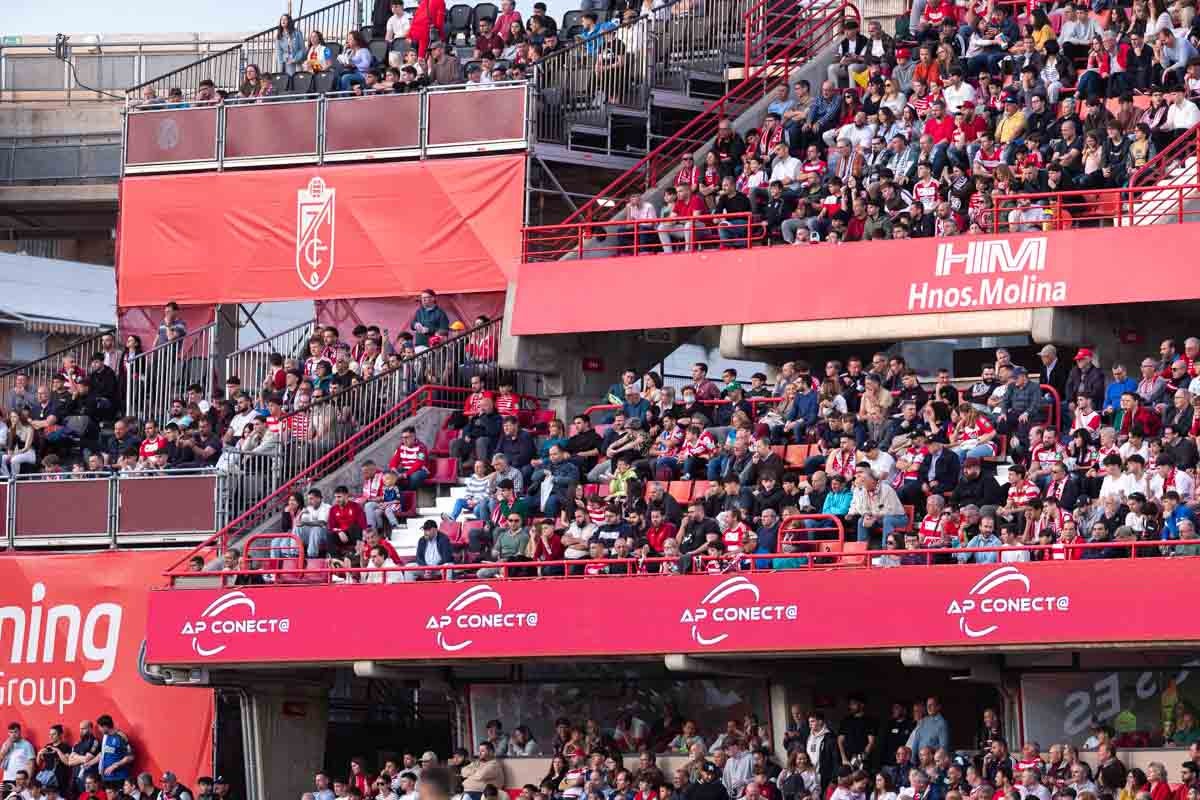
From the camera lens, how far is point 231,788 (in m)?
31.4

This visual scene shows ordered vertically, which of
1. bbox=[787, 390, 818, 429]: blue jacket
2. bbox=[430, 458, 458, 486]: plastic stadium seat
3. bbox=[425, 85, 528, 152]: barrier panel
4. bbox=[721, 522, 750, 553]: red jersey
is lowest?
bbox=[721, 522, 750, 553]: red jersey

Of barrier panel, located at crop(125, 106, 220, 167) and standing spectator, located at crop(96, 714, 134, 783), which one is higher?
barrier panel, located at crop(125, 106, 220, 167)

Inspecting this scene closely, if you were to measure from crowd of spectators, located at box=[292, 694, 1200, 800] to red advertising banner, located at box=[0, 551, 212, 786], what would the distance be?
1.97 meters

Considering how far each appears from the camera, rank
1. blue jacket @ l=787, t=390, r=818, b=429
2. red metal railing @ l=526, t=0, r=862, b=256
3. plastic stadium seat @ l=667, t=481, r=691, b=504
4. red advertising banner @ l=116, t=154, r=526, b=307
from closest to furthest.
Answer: plastic stadium seat @ l=667, t=481, r=691, b=504
blue jacket @ l=787, t=390, r=818, b=429
red advertising banner @ l=116, t=154, r=526, b=307
red metal railing @ l=526, t=0, r=862, b=256

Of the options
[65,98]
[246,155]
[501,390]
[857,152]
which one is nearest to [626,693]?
[501,390]

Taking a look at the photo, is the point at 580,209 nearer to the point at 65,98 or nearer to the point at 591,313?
the point at 591,313

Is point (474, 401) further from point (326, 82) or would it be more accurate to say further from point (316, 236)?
point (326, 82)

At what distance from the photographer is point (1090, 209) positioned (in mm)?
29953

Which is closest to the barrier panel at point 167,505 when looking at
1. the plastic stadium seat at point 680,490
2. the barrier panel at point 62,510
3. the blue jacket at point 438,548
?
the barrier panel at point 62,510

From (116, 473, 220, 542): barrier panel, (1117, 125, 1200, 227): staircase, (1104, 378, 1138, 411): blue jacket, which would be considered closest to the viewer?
(1104, 378, 1138, 411): blue jacket

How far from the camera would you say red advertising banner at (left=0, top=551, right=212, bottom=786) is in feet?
103

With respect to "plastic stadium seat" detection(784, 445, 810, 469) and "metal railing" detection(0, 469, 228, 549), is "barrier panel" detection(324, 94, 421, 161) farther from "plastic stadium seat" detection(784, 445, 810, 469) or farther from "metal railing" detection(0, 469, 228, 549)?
"plastic stadium seat" detection(784, 445, 810, 469)

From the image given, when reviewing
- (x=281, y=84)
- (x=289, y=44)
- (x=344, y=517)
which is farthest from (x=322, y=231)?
(x=344, y=517)

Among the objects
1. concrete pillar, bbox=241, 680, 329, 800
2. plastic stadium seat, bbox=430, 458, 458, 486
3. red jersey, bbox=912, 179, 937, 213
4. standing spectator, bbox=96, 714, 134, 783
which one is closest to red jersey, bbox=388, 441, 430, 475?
plastic stadium seat, bbox=430, 458, 458, 486
